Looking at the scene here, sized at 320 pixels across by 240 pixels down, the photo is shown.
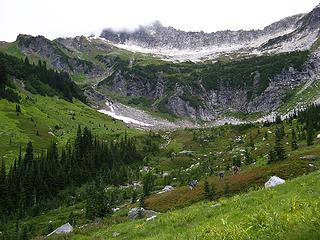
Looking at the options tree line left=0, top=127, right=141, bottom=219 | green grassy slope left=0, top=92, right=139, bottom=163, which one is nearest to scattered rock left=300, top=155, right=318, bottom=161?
tree line left=0, top=127, right=141, bottom=219

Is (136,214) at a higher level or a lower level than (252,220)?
lower

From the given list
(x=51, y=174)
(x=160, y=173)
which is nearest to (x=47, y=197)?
(x=51, y=174)

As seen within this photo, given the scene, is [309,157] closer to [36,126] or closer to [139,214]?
[139,214]

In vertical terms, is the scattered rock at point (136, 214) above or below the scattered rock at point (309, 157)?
below

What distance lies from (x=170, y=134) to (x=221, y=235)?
176 meters

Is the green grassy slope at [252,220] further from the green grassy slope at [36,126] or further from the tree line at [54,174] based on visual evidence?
the green grassy slope at [36,126]

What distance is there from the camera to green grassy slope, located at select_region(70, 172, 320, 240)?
1167cm

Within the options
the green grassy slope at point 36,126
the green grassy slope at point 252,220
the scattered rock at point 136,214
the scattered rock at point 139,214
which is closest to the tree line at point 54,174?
the green grassy slope at point 36,126

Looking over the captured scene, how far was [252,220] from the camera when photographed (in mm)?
13922

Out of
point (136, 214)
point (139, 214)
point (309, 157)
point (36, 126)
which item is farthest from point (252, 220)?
point (36, 126)

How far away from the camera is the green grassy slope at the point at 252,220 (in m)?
11.7

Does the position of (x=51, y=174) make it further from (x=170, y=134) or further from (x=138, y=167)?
(x=170, y=134)

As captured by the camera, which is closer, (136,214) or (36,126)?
(136,214)

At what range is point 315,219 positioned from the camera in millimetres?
11125
